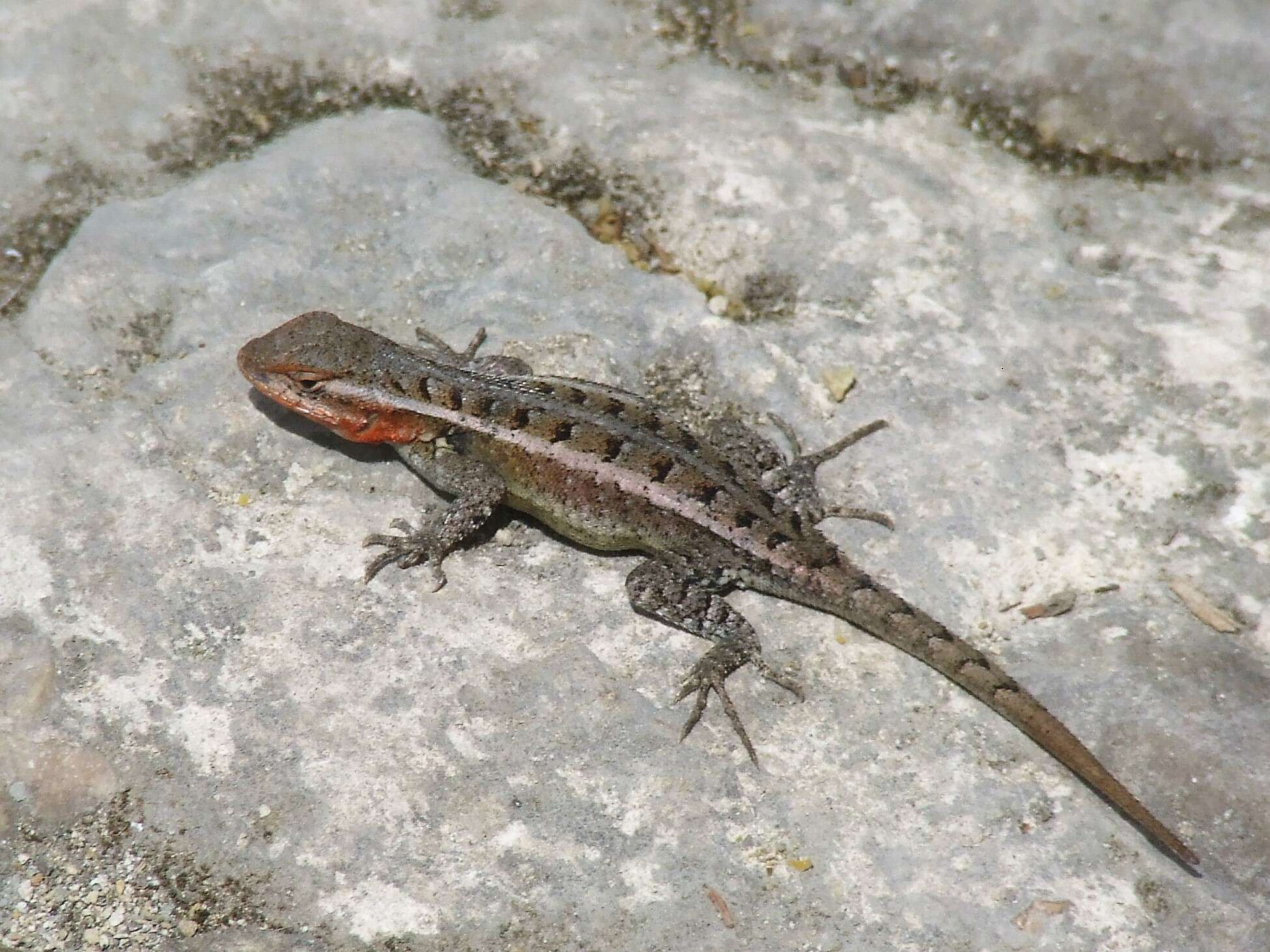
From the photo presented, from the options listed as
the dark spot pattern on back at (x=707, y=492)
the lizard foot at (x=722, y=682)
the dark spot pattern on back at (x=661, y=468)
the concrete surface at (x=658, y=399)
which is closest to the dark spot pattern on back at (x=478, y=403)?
the concrete surface at (x=658, y=399)

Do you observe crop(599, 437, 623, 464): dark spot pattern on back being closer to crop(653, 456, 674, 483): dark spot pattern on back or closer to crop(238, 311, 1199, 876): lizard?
crop(238, 311, 1199, 876): lizard

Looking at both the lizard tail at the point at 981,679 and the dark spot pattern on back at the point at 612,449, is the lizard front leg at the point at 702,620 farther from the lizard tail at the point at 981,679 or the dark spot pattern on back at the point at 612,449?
the dark spot pattern on back at the point at 612,449

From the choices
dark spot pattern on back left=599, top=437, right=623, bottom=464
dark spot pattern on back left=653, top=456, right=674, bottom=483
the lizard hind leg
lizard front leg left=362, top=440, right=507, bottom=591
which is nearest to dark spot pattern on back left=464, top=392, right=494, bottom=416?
lizard front leg left=362, top=440, right=507, bottom=591

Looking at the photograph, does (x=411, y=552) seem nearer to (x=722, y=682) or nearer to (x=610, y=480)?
(x=610, y=480)

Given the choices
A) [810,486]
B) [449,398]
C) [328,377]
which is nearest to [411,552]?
[449,398]

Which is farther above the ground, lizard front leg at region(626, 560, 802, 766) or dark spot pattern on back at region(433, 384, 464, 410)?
dark spot pattern on back at region(433, 384, 464, 410)

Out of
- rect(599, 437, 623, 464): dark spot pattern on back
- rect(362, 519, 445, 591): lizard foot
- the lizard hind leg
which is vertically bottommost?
rect(362, 519, 445, 591): lizard foot
